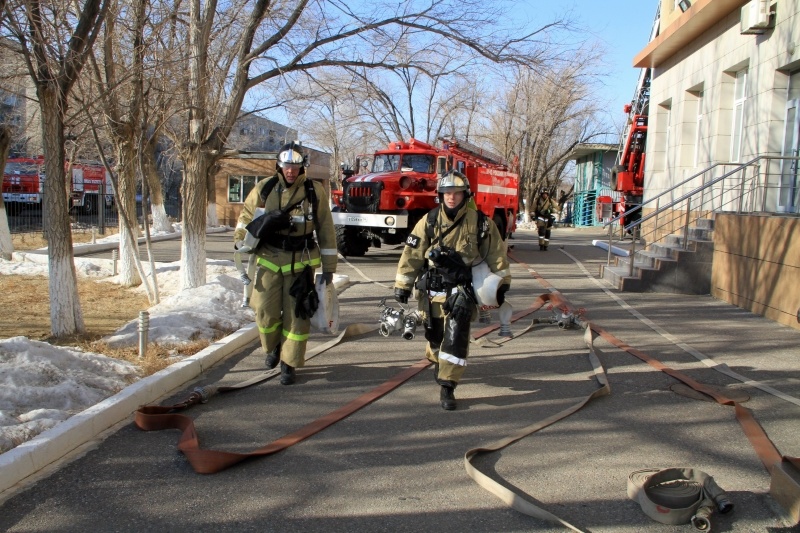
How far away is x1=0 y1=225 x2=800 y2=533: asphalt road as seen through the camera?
360cm

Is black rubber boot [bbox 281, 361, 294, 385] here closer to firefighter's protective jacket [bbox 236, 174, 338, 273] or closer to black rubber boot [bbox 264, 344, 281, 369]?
black rubber boot [bbox 264, 344, 281, 369]

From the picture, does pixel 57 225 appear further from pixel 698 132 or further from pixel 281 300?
pixel 698 132

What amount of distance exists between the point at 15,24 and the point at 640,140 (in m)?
20.3

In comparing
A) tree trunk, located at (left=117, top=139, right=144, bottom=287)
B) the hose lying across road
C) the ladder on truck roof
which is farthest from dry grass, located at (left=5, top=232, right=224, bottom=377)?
the ladder on truck roof

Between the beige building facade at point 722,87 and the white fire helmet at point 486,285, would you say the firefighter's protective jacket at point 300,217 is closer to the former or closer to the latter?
the white fire helmet at point 486,285

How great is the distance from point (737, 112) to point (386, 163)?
25.7 feet

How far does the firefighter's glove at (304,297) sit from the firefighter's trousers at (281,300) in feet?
0.14

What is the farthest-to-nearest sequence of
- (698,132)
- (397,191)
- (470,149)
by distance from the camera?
(470,149)
(698,132)
(397,191)

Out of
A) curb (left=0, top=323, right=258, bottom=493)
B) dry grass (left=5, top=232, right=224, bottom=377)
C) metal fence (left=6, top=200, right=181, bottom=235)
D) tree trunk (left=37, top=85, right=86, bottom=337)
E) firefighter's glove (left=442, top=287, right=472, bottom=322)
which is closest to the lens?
curb (left=0, top=323, right=258, bottom=493)

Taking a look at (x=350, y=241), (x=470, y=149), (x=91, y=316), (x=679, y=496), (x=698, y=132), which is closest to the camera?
(x=679, y=496)

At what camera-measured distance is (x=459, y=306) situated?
5.36 m

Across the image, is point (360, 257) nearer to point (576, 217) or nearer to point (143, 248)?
point (143, 248)

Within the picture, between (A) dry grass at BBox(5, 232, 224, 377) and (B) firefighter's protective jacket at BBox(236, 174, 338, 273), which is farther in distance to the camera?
(A) dry grass at BBox(5, 232, 224, 377)

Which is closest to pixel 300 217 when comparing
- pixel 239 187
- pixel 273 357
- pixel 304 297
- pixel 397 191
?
pixel 304 297
